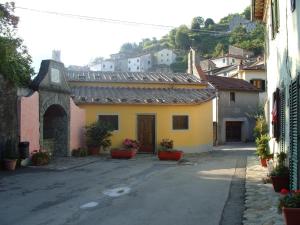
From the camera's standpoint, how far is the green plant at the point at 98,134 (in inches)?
894

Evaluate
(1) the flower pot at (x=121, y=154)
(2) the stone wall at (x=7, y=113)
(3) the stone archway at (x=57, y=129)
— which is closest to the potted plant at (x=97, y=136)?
(1) the flower pot at (x=121, y=154)

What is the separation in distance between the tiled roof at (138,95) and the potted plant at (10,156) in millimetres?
8764

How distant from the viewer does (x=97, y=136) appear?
2278 cm

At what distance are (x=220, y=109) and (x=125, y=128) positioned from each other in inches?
641

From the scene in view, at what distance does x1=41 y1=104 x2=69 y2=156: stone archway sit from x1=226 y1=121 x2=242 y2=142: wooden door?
22048 millimetres

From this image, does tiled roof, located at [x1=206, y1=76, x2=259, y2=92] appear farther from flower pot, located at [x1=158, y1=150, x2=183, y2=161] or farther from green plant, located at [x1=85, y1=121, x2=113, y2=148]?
flower pot, located at [x1=158, y1=150, x2=183, y2=161]

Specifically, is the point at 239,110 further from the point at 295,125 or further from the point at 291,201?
the point at 291,201

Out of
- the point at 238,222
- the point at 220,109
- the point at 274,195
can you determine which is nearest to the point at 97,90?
the point at 220,109

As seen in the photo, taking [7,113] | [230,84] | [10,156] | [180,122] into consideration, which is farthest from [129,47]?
[10,156]

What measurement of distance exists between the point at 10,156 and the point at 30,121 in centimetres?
219

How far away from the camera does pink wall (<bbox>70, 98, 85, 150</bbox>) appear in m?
21.9

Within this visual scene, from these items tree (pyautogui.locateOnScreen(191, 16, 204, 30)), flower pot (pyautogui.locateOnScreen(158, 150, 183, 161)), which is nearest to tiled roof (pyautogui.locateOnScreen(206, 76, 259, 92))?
flower pot (pyautogui.locateOnScreen(158, 150, 183, 161))

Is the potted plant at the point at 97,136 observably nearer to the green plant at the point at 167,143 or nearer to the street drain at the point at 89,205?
the green plant at the point at 167,143

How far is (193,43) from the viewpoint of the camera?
92188 mm
